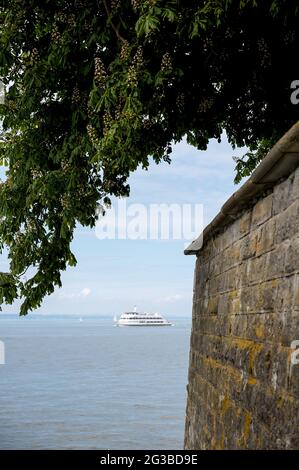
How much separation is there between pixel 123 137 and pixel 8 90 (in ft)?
8.88

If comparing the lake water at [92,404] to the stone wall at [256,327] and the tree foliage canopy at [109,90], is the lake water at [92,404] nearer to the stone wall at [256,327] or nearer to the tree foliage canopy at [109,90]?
the tree foliage canopy at [109,90]

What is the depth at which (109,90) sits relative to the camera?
34.4 ft

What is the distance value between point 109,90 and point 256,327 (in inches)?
217

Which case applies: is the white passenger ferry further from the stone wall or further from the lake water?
the stone wall

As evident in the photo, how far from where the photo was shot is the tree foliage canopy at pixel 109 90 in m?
10.6

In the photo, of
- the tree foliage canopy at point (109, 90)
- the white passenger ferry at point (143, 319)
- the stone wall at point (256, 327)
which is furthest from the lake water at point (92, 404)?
the white passenger ferry at point (143, 319)

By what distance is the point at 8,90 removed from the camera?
41.2ft

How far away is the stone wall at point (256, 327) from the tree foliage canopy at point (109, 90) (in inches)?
118

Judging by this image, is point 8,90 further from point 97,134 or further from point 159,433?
point 159,433

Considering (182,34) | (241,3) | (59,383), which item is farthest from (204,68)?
(59,383)

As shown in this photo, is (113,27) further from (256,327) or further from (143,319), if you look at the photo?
(143,319)

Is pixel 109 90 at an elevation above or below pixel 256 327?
above

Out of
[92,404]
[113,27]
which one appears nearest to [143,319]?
[92,404]

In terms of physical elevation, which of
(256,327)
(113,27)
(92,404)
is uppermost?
(113,27)
